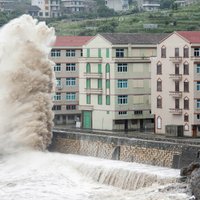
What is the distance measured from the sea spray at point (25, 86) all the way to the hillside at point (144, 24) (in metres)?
27.2

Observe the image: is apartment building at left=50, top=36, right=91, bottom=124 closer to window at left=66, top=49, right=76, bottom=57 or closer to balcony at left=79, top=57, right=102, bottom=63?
window at left=66, top=49, right=76, bottom=57

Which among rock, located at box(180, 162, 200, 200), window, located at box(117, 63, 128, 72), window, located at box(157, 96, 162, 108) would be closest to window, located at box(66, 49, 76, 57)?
window, located at box(117, 63, 128, 72)

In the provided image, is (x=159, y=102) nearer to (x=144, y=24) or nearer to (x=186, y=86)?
(x=186, y=86)

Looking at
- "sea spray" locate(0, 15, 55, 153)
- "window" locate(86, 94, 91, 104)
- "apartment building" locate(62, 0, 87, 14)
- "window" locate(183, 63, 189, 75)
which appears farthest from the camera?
"apartment building" locate(62, 0, 87, 14)

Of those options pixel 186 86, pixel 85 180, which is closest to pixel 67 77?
pixel 186 86


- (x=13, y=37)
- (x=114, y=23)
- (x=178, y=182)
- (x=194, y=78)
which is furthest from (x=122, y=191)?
(x=114, y=23)

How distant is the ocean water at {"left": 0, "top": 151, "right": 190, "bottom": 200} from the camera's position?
36.2 meters

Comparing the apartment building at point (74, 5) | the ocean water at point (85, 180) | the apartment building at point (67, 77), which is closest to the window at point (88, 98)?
the apartment building at point (67, 77)

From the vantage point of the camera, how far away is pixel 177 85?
50.7 meters

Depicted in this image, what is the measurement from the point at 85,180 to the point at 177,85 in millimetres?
11892

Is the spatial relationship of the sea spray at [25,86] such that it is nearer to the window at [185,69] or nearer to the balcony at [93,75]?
the balcony at [93,75]

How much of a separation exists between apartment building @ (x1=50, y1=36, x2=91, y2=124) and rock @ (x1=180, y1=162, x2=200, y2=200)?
2528cm

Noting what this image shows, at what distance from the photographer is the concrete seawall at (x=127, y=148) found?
130 feet

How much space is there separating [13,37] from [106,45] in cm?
589
